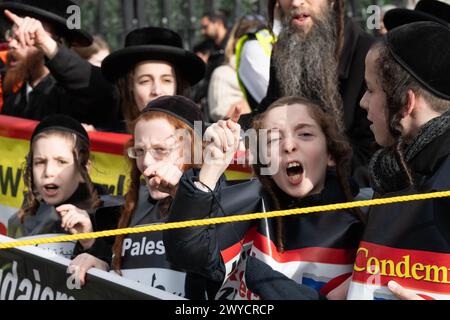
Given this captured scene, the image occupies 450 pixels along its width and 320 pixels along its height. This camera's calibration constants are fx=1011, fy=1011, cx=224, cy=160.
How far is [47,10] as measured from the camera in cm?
612

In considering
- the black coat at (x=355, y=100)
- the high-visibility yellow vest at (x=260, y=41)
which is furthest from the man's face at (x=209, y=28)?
the black coat at (x=355, y=100)

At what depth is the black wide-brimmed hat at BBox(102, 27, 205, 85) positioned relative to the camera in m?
5.51

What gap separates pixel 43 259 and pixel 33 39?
6.72ft

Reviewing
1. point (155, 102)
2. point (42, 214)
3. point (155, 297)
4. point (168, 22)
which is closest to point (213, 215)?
point (155, 297)

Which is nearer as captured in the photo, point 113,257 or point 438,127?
point 438,127

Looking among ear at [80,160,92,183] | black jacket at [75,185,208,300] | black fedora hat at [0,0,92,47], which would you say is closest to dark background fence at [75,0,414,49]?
black fedora hat at [0,0,92,47]

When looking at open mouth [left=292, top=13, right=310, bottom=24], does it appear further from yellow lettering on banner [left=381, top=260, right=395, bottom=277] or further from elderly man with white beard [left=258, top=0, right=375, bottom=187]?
yellow lettering on banner [left=381, top=260, right=395, bottom=277]

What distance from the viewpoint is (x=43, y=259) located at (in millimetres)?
4047

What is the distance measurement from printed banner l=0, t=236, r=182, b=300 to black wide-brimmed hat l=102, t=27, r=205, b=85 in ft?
5.21

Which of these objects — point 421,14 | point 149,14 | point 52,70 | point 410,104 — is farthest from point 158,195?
point 149,14

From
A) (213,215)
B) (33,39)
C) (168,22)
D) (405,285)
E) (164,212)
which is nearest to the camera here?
(405,285)

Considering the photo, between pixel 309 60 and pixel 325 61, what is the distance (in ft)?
0.27
